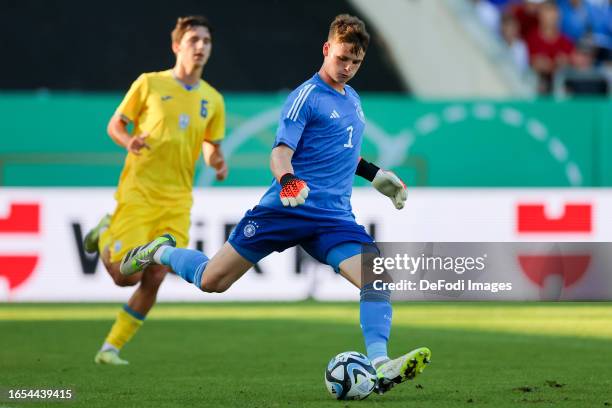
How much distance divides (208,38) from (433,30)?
1035cm

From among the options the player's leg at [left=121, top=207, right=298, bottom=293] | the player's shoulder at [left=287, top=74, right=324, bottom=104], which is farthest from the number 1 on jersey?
the player's leg at [left=121, top=207, right=298, bottom=293]

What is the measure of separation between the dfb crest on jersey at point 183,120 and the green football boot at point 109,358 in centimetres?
166

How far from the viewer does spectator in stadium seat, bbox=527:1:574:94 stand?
1902 centimetres

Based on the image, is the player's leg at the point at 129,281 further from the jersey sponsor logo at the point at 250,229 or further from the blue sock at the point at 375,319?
the blue sock at the point at 375,319

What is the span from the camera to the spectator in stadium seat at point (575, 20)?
20328 mm

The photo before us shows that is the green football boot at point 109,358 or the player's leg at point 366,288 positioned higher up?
the player's leg at point 366,288

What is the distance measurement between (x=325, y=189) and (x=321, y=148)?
224 millimetres

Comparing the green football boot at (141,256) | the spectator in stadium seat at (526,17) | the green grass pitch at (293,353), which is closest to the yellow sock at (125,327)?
the green grass pitch at (293,353)

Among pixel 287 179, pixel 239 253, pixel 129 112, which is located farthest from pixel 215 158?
pixel 287 179

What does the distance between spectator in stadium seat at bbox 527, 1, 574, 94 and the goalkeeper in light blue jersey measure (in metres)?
11.8

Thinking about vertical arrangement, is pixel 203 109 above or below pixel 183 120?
above

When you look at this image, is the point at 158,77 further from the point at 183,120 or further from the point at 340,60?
the point at 340,60

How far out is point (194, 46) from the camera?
31.0ft

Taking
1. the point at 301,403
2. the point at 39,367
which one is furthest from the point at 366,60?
the point at 301,403
